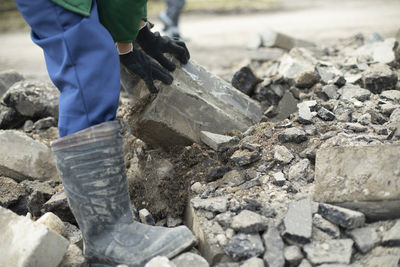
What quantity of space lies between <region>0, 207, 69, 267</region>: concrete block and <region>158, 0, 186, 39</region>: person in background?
622cm

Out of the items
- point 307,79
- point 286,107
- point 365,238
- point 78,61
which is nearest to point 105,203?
point 78,61

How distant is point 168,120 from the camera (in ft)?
8.30

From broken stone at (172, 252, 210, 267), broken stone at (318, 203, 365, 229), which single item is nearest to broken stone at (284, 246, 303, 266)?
broken stone at (318, 203, 365, 229)

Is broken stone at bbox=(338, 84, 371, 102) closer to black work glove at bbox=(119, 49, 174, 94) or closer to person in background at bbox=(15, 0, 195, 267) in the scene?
black work glove at bbox=(119, 49, 174, 94)

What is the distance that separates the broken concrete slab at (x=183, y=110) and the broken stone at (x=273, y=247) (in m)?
0.97

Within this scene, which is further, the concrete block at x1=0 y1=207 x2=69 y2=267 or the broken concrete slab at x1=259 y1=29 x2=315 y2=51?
the broken concrete slab at x1=259 y1=29 x2=315 y2=51

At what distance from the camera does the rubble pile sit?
1.75 meters

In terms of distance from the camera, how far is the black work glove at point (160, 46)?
249 cm

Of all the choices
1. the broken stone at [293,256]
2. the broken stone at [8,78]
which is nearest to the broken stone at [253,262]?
the broken stone at [293,256]

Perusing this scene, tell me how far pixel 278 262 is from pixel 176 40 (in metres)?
1.66

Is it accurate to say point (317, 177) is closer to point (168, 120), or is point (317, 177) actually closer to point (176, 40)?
point (168, 120)

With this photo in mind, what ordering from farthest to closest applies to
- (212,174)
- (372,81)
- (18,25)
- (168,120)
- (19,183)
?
(18,25) → (372,81) → (19,183) → (168,120) → (212,174)

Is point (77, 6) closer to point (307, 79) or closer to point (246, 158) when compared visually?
point (246, 158)

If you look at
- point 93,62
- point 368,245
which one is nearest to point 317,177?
point 368,245
